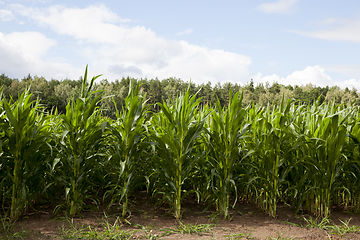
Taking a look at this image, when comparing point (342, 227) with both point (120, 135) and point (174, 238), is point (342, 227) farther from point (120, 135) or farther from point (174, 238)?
point (120, 135)

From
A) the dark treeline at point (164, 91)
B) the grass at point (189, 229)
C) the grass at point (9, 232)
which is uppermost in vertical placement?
the dark treeline at point (164, 91)

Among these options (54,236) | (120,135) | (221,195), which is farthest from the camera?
(221,195)

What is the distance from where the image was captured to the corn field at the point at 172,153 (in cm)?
312

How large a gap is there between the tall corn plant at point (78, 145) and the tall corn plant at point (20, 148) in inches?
10.1

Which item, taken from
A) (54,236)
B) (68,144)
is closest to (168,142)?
(68,144)

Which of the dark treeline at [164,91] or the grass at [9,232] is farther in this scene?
the dark treeline at [164,91]

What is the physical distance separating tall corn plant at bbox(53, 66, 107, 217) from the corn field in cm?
1

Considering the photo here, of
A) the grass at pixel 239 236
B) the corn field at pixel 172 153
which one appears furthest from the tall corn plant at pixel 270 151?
the grass at pixel 239 236

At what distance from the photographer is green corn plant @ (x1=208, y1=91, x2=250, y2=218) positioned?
3.30 m

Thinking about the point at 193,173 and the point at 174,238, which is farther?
the point at 193,173

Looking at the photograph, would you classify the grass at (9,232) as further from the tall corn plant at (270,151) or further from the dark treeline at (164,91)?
the dark treeline at (164,91)

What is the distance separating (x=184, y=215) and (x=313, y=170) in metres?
1.80

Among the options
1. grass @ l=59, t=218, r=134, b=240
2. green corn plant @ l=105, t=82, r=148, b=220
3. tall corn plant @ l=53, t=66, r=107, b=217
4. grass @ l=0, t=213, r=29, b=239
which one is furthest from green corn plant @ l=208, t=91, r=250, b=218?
grass @ l=0, t=213, r=29, b=239

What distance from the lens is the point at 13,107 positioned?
10.9 ft
